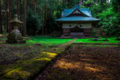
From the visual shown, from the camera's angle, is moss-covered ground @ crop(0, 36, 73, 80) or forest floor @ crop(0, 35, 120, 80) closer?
moss-covered ground @ crop(0, 36, 73, 80)

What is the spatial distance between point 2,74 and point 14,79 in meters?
0.28

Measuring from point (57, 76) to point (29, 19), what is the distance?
18962mm

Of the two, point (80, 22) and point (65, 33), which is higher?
point (80, 22)

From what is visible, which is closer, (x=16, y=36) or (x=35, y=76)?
(x=35, y=76)

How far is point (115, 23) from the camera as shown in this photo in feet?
38.5

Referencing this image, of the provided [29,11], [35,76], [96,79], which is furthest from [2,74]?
[29,11]

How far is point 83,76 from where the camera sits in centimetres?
170

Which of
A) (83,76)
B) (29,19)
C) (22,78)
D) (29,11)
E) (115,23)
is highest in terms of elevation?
(29,11)

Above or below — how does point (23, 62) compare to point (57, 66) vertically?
above

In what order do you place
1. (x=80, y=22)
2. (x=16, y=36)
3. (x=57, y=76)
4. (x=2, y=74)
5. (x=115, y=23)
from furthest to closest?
(x=80, y=22) < (x=115, y=23) < (x=16, y=36) < (x=57, y=76) < (x=2, y=74)

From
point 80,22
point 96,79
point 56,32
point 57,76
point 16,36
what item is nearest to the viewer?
point 96,79

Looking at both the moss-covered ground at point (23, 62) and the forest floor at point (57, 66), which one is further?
the forest floor at point (57, 66)

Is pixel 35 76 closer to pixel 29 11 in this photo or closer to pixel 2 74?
pixel 2 74

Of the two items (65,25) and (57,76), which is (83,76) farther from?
(65,25)
